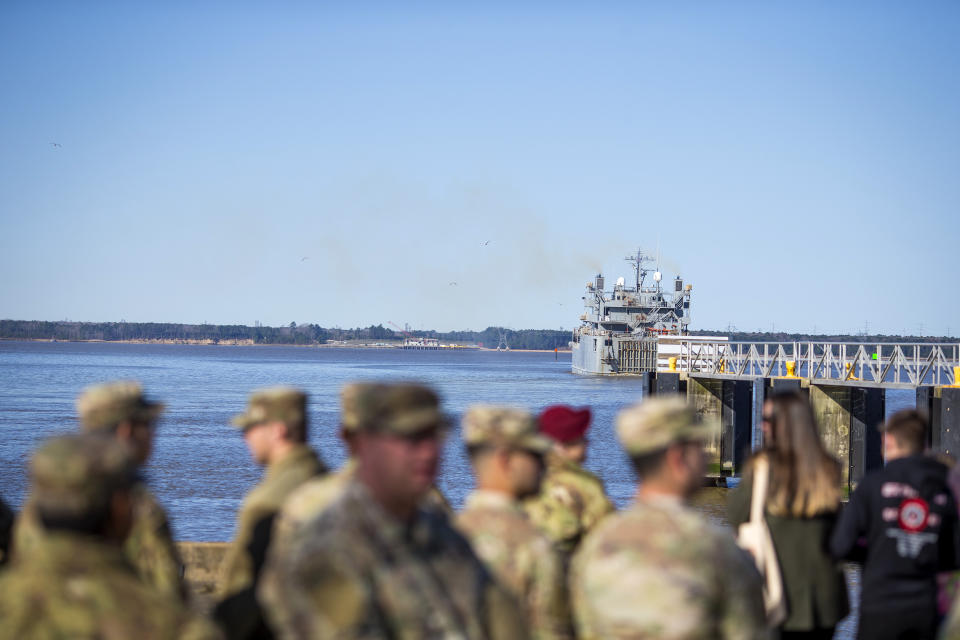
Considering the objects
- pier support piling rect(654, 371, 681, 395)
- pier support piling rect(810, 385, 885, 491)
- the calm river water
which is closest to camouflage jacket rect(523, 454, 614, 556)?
the calm river water

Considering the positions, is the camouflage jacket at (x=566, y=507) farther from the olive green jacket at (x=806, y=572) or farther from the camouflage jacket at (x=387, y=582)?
the camouflage jacket at (x=387, y=582)

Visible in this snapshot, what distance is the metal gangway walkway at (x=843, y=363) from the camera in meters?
25.5

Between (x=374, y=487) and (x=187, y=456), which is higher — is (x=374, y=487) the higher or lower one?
the higher one

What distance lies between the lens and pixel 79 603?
9.91 ft

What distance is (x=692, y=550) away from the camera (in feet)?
11.3

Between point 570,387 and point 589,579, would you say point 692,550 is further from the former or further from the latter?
point 570,387

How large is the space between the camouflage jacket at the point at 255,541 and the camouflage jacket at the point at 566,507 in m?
1.05

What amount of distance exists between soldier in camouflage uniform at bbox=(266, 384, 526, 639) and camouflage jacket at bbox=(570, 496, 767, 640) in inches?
22.6

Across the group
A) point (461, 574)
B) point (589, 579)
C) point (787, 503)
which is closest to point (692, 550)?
point (589, 579)

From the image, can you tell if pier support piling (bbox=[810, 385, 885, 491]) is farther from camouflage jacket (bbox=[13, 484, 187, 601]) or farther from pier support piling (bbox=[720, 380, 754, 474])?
camouflage jacket (bbox=[13, 484, 187, 601])

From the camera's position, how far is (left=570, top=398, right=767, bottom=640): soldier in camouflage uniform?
11.3 feet

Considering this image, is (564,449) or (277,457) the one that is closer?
(277,457)

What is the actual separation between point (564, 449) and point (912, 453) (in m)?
1.93

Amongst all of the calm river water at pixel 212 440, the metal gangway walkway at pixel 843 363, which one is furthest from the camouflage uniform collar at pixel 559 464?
the metal gangway walkway at pixel 843 363
